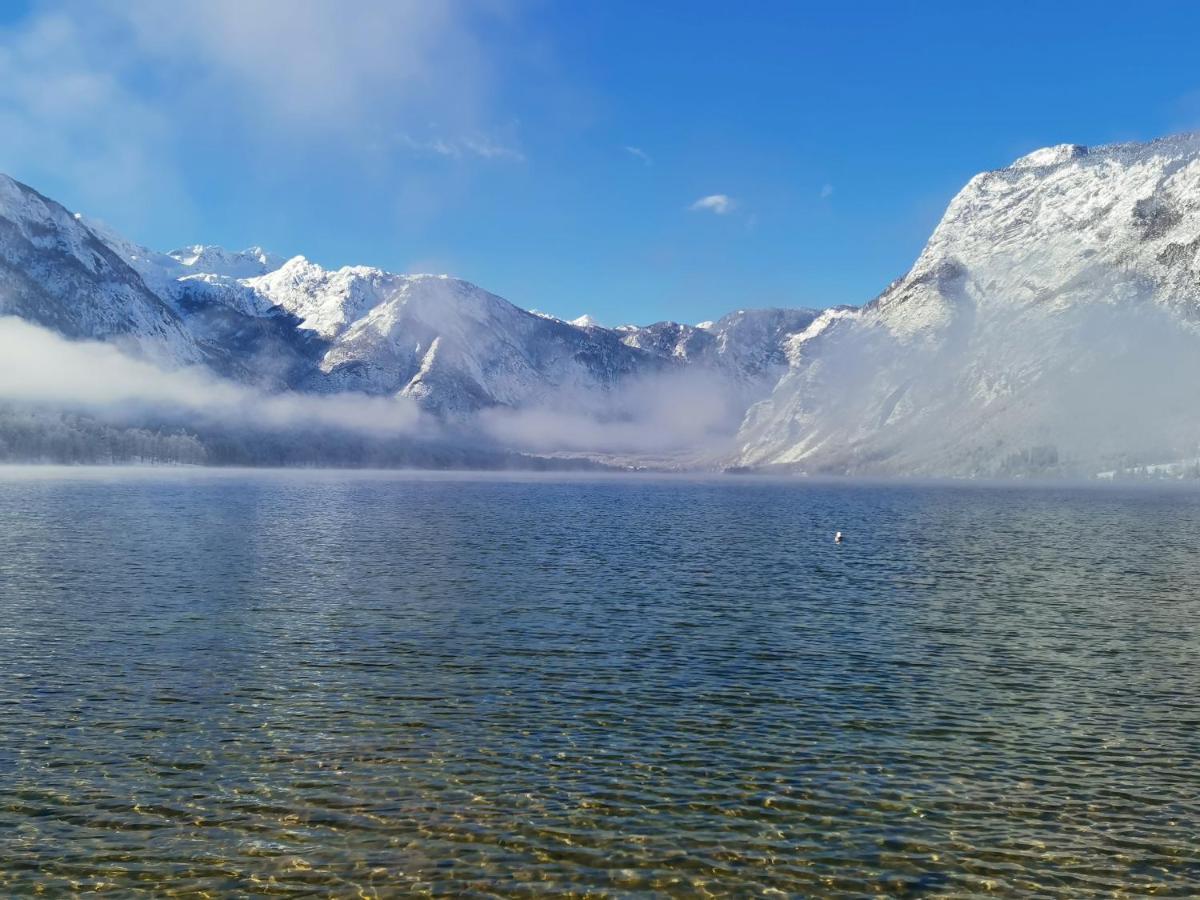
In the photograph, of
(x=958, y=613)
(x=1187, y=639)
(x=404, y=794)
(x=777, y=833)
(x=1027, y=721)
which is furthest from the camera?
(x=958, y=613)

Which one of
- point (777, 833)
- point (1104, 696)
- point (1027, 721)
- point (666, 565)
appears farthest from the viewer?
point (666, 565)

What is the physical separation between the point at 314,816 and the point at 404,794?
3283 mm

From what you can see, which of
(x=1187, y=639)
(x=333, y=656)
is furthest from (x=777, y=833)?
(x=1187, y=639)

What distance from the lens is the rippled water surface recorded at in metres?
26.6

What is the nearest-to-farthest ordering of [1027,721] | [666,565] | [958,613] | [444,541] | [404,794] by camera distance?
[404,794], [1027,721], [958,613], [666,565], [444,541]

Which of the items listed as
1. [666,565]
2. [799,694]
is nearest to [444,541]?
[666,565]

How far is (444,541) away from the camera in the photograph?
405 feet

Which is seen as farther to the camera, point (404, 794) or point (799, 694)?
point (799, 694)

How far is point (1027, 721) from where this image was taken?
4072 cm

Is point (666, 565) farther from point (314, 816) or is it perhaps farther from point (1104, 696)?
point (314, 816)

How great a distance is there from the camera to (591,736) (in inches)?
1505

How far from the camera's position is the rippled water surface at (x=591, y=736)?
87.1 ft

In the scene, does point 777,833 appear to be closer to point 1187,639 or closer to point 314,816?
point 314,816

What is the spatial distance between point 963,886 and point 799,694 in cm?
1983
